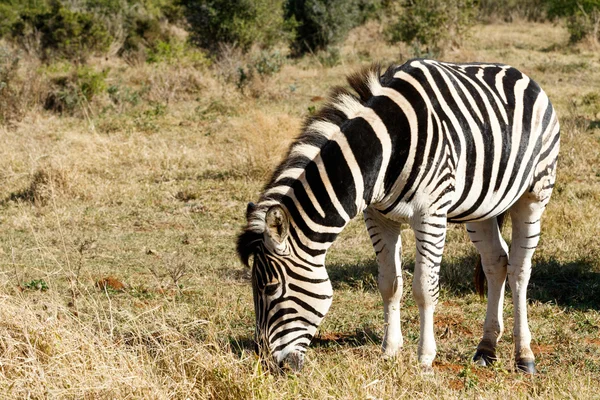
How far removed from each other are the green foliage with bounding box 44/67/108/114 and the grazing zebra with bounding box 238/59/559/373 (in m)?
10.0

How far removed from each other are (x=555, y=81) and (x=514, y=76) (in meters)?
11.2

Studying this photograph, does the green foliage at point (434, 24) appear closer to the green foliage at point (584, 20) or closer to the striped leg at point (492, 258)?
the green foliage at point (584, 20)

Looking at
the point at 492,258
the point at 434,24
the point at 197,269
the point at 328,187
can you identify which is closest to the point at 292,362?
the point at 328,187

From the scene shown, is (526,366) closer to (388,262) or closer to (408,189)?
(388,262)

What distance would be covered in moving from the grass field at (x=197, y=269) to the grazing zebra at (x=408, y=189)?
31 centimetres

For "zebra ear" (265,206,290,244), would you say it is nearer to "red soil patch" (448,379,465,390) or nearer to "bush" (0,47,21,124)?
"red soil patch" (448,379,465,390)

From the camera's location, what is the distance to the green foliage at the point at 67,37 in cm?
1889

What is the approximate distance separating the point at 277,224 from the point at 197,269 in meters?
3.26

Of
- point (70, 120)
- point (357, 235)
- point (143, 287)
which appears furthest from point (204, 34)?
point (143, 287)

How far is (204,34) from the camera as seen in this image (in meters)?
20.1

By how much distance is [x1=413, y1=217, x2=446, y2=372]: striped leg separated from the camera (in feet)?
14.0

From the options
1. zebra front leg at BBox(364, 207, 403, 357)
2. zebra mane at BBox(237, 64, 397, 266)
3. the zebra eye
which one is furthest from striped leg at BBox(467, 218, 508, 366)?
the zebra eye

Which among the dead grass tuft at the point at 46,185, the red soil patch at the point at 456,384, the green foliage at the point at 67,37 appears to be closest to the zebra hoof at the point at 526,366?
the red soil patch at the point at 456,384

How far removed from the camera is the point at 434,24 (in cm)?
1855
